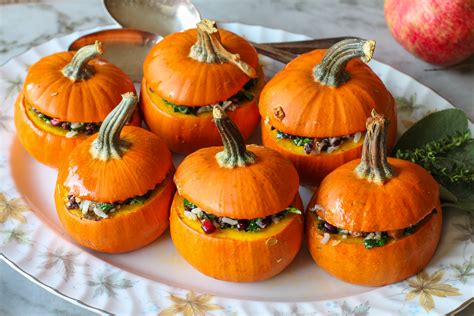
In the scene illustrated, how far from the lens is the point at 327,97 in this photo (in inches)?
83.7

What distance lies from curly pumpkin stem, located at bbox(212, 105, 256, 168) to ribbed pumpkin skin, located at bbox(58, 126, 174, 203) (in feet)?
0.64

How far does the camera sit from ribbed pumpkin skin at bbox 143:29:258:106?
223cm

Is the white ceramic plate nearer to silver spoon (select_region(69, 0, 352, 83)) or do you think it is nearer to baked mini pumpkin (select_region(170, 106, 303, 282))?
baked mini pumpkin (select_region(170, 106, 303, 282))

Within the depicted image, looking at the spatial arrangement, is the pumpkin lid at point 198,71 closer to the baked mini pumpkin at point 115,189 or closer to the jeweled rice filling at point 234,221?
the baked mini pumpkin at point 115,189

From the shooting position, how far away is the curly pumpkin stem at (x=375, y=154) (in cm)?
184

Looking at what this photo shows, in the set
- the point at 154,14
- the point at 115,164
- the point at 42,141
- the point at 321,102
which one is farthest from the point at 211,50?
the point at 154,14

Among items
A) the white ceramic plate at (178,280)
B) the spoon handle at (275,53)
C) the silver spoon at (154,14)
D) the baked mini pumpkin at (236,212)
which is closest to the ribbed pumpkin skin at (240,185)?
the baked mini pumpkin at (236,212)

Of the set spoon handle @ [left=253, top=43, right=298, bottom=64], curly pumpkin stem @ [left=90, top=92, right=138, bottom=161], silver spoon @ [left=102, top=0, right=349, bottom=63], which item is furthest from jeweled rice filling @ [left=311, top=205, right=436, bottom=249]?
silver spoon @ [left=102, top=0, right=349, bottom=63]

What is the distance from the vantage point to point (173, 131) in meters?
2.32

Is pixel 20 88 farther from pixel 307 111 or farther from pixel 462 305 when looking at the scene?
pixel 462 305

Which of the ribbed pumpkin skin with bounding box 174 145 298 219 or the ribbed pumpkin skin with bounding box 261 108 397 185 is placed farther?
the ribbed pumpkin skin with bounding box 261 108 397 185

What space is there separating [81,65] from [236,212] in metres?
0.75

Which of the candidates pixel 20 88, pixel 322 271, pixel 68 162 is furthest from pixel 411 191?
pixel 20 88

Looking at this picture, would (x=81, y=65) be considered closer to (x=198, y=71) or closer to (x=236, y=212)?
(x=198, y=71)
